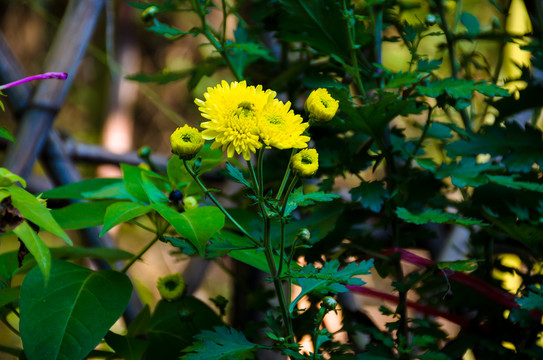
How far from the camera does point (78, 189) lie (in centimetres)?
54

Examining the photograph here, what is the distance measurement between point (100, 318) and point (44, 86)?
18.0 inches

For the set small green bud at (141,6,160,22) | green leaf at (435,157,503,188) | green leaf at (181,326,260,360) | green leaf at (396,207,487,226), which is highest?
small green bud at (141,6,160,22)

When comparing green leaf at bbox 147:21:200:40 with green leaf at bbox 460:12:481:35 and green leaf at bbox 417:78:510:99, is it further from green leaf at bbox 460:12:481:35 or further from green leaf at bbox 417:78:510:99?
green leaf at bbox 460:12:481:35

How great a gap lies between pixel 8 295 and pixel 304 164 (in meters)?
0.29

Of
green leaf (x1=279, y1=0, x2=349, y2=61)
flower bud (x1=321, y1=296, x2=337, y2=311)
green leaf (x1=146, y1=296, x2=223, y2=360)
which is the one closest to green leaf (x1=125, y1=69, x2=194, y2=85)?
green leaf (x1=279, y1=0, x2=349, y2=61)

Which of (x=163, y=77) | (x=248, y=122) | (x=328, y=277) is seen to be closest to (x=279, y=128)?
(x=248, y=122)

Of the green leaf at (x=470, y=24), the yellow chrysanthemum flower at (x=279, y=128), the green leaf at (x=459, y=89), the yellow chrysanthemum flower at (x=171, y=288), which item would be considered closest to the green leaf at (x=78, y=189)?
the yellow chrysanthemum flower at (x=171, y=288)

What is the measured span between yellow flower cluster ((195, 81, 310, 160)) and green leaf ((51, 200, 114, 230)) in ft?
0.62

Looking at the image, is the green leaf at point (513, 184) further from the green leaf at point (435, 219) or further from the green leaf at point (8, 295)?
the green leaf at point (8, 295)

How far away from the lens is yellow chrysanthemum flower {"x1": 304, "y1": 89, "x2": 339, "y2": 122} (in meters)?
0.39

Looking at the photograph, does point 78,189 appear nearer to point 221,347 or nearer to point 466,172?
point 221,347

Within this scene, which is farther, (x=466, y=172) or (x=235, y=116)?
(x=466, y=172)

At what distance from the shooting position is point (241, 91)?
1.24 ft

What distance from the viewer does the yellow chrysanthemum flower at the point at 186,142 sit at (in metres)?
0.38
